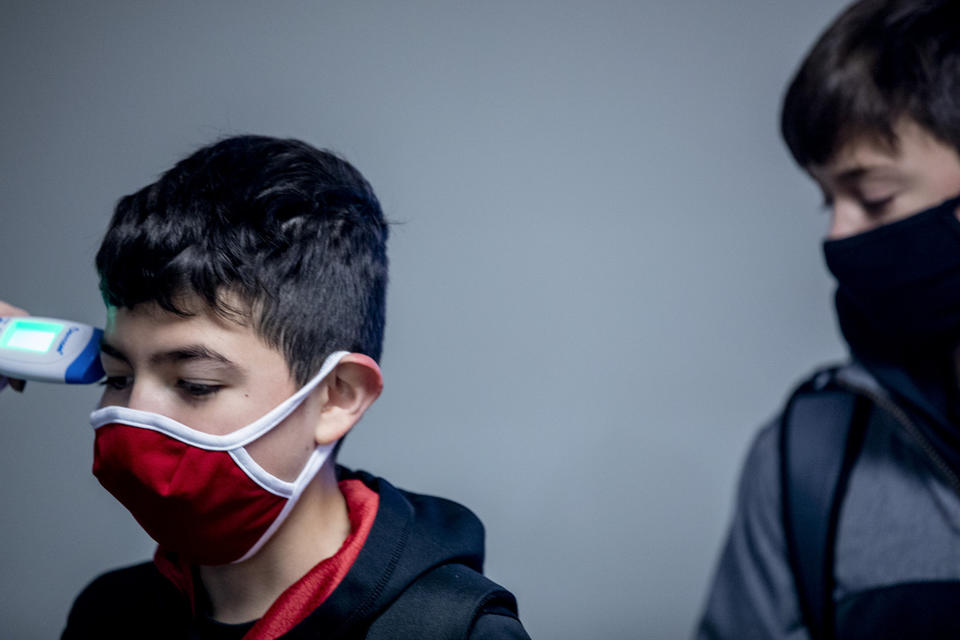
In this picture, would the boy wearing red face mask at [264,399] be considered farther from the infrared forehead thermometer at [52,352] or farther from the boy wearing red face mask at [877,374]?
the boy wearing red face mask at [877,374]

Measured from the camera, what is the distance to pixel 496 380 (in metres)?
1.27

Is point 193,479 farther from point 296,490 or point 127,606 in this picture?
point 127,606

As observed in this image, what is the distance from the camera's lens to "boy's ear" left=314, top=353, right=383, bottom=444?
867 mm

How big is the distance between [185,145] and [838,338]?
4.09 ft

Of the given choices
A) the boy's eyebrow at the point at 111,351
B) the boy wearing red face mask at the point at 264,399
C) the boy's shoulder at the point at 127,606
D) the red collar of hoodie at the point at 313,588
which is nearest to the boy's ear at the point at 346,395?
the boy wearing red face mask at the point at 264,399

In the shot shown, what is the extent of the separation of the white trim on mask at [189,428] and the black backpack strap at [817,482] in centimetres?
82

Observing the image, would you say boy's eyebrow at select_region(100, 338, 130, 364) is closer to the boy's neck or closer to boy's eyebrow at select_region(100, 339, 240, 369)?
boy's eyebrow at select_region(100, 339, 240, 369)

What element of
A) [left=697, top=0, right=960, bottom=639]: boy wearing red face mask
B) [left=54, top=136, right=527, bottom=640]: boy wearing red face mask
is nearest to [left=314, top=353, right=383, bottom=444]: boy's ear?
[left=54, top=136, right=527, bottom=640]: boy wearing red face mask

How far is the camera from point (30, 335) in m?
0.88

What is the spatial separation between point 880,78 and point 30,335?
1.19 m

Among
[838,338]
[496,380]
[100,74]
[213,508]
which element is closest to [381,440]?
[496,380]

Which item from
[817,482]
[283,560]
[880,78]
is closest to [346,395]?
[283,560]

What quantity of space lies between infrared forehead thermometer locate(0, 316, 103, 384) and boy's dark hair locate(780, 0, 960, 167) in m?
Result: 1.04

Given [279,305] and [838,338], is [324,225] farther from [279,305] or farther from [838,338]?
[838,338]
